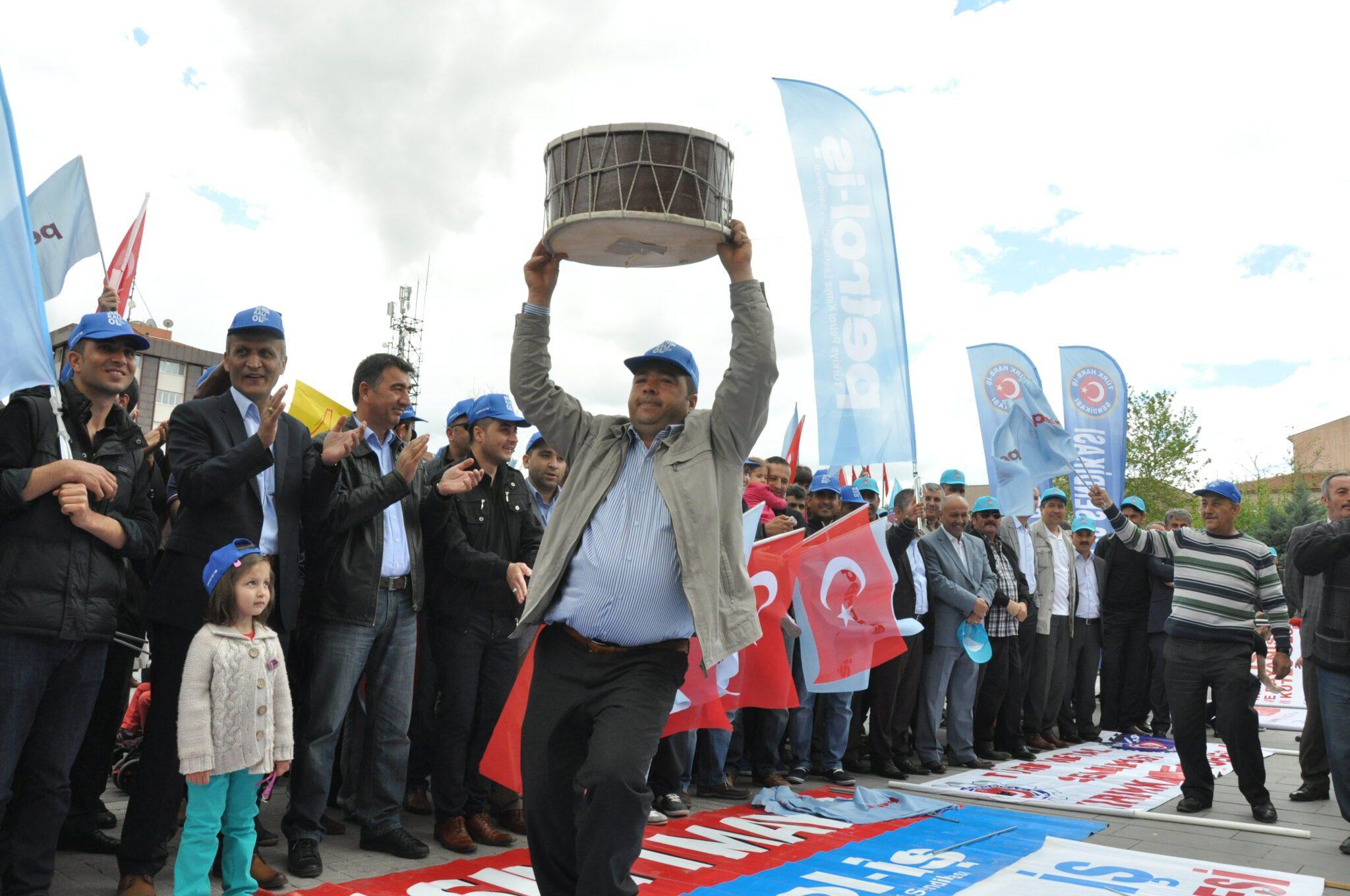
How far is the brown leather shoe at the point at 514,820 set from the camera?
19.7ft

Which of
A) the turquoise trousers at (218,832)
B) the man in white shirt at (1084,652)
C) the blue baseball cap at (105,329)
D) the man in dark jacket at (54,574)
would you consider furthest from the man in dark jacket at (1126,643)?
the blue baseball cap at (105,329)

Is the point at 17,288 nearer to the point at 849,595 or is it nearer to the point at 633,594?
the point at 633,594

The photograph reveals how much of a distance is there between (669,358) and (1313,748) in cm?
738

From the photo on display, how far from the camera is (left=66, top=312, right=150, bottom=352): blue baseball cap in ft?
14.1

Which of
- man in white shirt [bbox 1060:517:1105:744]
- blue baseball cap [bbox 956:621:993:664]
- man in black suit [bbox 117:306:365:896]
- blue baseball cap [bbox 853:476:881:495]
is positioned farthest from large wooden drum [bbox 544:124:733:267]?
man in white shirt [bbox 1060:517:1105:744]

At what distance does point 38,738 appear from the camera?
4043mm

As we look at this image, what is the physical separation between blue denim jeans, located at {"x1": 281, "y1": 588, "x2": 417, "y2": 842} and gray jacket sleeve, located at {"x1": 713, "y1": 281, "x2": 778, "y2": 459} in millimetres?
2367

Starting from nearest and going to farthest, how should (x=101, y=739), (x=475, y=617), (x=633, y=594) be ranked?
(x=633, y=594) → (x=101, y=739) → (x=475, y=617)

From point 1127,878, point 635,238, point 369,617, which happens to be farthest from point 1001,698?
point 635,238

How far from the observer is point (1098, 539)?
12.9m

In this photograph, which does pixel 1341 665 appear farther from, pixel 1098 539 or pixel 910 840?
pixel 1098 539

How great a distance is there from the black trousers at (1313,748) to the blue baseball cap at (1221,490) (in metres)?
1.67

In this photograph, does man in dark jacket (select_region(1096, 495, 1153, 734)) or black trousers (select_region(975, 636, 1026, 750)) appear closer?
black trousers (select_region(975, 636, 1026, 750))

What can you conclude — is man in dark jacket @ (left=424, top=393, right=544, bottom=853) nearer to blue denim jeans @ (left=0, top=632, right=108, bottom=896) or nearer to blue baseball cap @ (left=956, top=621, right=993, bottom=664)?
blue denim jeans @ (left=0, top=632, right=108, bottom=896)
